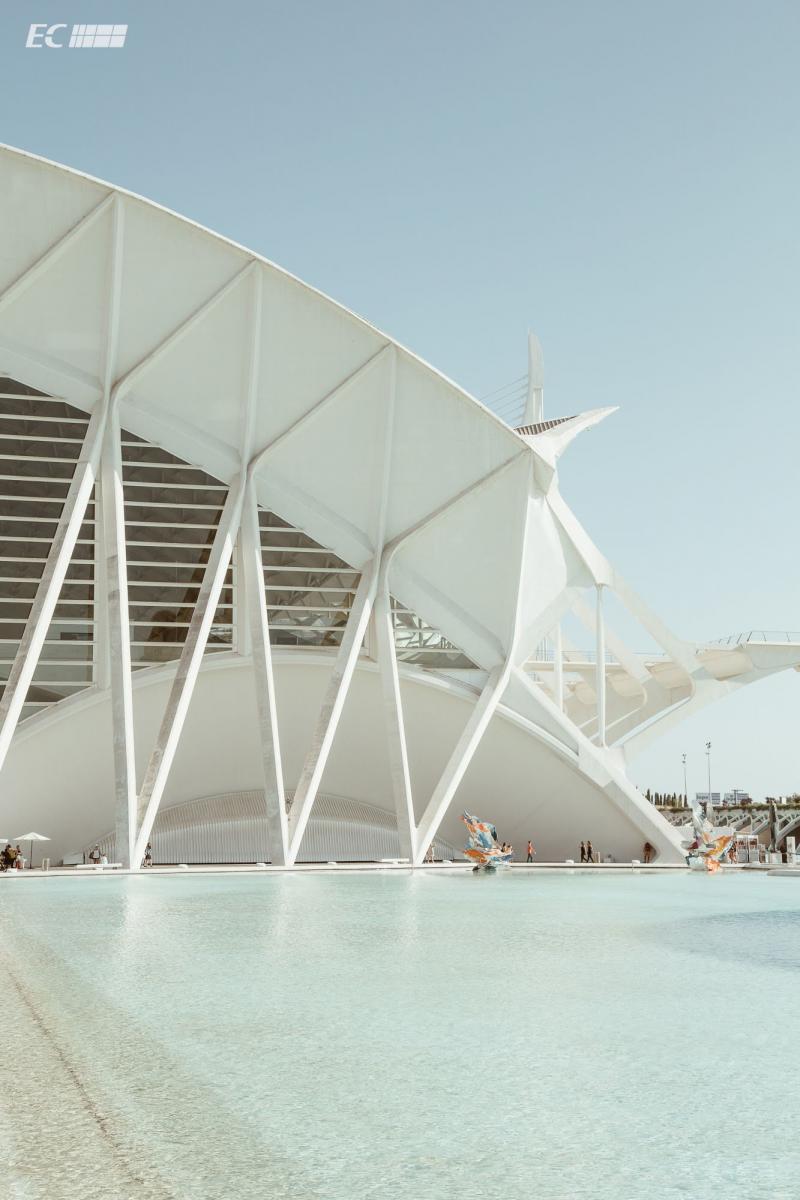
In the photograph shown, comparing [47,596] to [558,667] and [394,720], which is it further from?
[558,667]

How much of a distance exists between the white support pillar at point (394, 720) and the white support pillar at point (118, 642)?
275 inches

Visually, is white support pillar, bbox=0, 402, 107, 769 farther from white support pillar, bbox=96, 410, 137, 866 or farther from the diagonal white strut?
white support pillar, bbox=96, 410, 137, 866

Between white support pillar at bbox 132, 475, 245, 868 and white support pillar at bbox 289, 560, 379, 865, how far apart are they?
3178 mm

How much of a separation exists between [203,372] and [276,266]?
3.34 metres

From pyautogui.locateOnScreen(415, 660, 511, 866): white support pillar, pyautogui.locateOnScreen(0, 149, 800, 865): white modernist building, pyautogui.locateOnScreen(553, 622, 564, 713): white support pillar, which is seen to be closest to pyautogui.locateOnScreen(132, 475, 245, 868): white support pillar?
pyautogui.locateOnScreen(0, 149, 800, 865): white modernist building

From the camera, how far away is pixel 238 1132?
10.9 feet

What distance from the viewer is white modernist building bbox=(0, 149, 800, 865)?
84.6 feet

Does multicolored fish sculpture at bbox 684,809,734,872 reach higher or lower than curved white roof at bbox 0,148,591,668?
lower

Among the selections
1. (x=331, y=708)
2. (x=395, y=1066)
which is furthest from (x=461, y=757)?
(x=395, y=1066)

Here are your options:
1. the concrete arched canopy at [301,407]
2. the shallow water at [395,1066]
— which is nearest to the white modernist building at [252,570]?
the concrete arched canopy at [301,407]

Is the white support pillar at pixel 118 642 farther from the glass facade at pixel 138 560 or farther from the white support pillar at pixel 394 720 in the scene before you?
the white support pillar at pixel 394 720

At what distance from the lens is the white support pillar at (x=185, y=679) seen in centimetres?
2442

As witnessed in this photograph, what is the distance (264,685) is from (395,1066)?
22938mm

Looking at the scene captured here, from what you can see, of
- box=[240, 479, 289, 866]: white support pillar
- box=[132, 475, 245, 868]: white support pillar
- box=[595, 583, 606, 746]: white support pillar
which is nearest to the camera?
box=[132, 475, 245, 868]: white support pillar
